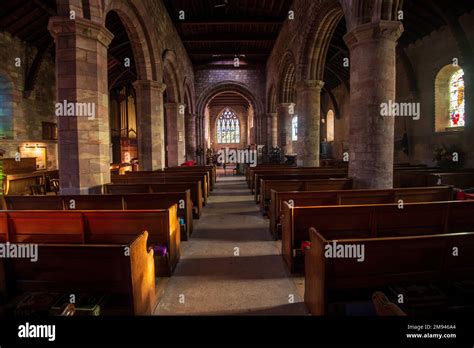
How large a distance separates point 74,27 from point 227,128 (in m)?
26.8

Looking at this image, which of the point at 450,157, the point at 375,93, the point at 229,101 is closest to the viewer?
the point at 375,93

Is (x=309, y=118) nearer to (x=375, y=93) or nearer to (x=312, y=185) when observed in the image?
(x=375, y=93)

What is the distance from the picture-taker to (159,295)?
9.25 feet

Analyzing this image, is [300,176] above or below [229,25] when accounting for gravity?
below

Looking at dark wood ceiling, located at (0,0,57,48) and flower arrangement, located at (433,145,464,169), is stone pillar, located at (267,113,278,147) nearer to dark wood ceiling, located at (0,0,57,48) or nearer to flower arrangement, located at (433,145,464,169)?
flower arrangement, located at (433,145,464,169)

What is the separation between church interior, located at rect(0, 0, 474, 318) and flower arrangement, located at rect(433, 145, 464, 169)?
5 cm

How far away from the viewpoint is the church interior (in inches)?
84.8

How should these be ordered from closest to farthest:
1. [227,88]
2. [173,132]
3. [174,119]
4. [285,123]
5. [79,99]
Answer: [79,99]
[173,132]
[174,119]
[285,123]
[227,88]

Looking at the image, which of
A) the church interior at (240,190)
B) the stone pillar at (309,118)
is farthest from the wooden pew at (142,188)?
the stone pillar at (309,118)

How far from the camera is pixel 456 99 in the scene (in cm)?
926

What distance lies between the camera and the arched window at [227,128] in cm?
3133

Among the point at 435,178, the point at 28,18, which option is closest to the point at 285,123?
the point at 435,178

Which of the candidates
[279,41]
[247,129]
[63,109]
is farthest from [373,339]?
[247,129]

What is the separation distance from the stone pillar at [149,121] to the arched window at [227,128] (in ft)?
72.3
